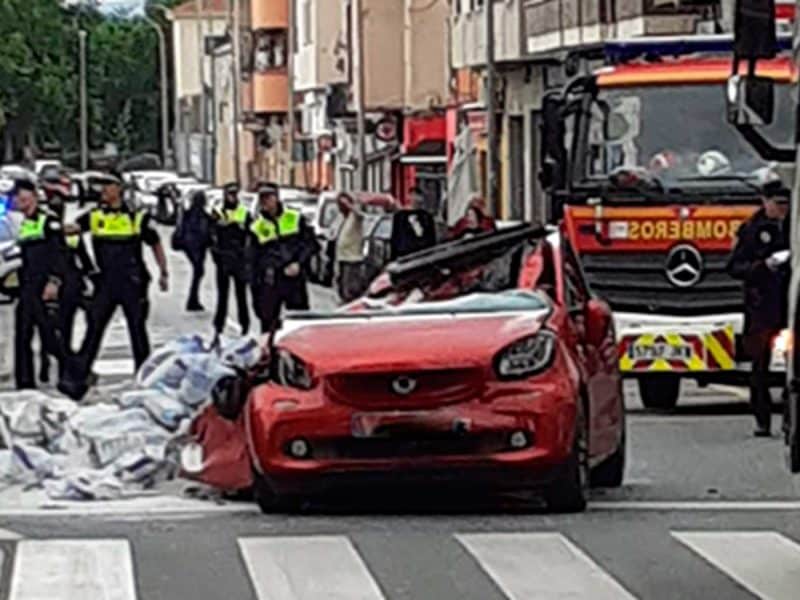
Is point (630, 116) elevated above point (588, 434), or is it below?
above

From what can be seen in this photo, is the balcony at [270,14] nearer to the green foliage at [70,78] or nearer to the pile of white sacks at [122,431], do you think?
the green foliage at [70,78]

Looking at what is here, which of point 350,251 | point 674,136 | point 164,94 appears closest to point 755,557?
point 674,136

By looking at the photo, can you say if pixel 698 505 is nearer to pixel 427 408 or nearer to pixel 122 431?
pixel 427 408

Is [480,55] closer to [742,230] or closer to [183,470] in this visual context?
[742,230]

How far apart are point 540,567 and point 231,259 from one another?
18442mm

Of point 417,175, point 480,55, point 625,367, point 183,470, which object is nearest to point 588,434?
point 183,470

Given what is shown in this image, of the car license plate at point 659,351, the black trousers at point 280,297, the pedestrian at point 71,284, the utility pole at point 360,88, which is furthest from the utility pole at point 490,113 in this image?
the car license plate at point 659,351

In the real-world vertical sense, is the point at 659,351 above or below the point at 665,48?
below

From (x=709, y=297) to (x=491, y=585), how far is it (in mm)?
9458

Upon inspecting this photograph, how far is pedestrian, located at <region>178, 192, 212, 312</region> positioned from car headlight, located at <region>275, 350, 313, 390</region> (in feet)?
74.3

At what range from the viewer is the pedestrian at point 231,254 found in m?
29.3

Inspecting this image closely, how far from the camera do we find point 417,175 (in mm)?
70312

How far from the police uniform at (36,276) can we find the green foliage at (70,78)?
217 ft

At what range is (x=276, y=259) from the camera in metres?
26.7
